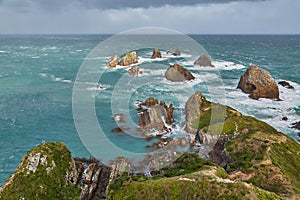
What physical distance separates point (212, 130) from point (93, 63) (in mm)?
70440

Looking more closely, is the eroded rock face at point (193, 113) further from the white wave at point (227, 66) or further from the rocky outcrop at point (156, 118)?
the white wave at point (227, 66)

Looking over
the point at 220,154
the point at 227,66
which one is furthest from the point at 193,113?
the point at 227,66

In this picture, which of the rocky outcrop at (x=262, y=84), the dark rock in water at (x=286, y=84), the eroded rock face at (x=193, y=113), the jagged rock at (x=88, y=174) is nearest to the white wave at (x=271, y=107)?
the rocky outcrop at (x=262, y=84)

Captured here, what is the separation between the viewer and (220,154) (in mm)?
29859

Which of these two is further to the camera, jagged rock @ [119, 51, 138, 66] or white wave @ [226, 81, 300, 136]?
jagged rock @ [119, 51, 138, 66]

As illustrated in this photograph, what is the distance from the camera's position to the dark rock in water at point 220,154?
28219 millimetres

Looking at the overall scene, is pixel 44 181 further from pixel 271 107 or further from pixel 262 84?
pixel 262 84

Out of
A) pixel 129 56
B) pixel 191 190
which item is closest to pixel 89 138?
pixel 191 190

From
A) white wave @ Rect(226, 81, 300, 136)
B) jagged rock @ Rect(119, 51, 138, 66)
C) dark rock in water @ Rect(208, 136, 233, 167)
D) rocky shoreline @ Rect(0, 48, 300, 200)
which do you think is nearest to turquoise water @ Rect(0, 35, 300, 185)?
white wave @ Rect(226, 81, 300, 136)

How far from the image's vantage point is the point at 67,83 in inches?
2598

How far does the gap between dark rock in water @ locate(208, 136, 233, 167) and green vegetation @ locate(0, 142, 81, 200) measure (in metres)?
14.6

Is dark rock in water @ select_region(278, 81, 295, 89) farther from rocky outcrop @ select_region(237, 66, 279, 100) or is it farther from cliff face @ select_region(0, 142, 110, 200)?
cliff face @ select_region(0, 142, 110, 200)

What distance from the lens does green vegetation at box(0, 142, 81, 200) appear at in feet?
67.5

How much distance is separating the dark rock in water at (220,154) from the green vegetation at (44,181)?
47.8 ft
